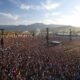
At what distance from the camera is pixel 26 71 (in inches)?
370

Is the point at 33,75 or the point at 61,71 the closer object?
the point at 33,75

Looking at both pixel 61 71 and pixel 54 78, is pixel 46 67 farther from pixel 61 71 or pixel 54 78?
pixel 54 78

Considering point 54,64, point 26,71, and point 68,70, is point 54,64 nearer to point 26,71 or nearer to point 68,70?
point 68,70

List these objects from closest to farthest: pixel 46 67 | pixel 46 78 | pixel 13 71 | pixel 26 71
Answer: pixel 13 71 → pixel 46 78 → pixel 26 71 → pixel 46 67

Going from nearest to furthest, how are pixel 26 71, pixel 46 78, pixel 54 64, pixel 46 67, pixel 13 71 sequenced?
pixel 13 71
pixel 46 78
pixel 26 71
pixel 46 67
pixel 54 64

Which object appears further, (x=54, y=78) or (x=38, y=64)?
(x=38, y=64)

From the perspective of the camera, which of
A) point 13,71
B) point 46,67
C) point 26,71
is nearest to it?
point 13,71

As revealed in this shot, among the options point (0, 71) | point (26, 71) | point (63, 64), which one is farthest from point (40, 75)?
point (63, 64)

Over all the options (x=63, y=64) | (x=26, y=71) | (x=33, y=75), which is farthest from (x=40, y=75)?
(x=63, y=64)

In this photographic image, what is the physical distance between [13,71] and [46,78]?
147 centimetres

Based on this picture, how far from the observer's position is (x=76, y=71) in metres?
9.83

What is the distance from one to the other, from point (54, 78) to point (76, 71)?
157 centimetres

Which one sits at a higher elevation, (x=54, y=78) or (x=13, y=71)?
(x=13, y=71)

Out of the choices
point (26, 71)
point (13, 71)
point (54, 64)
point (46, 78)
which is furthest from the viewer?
point (54, 64)
